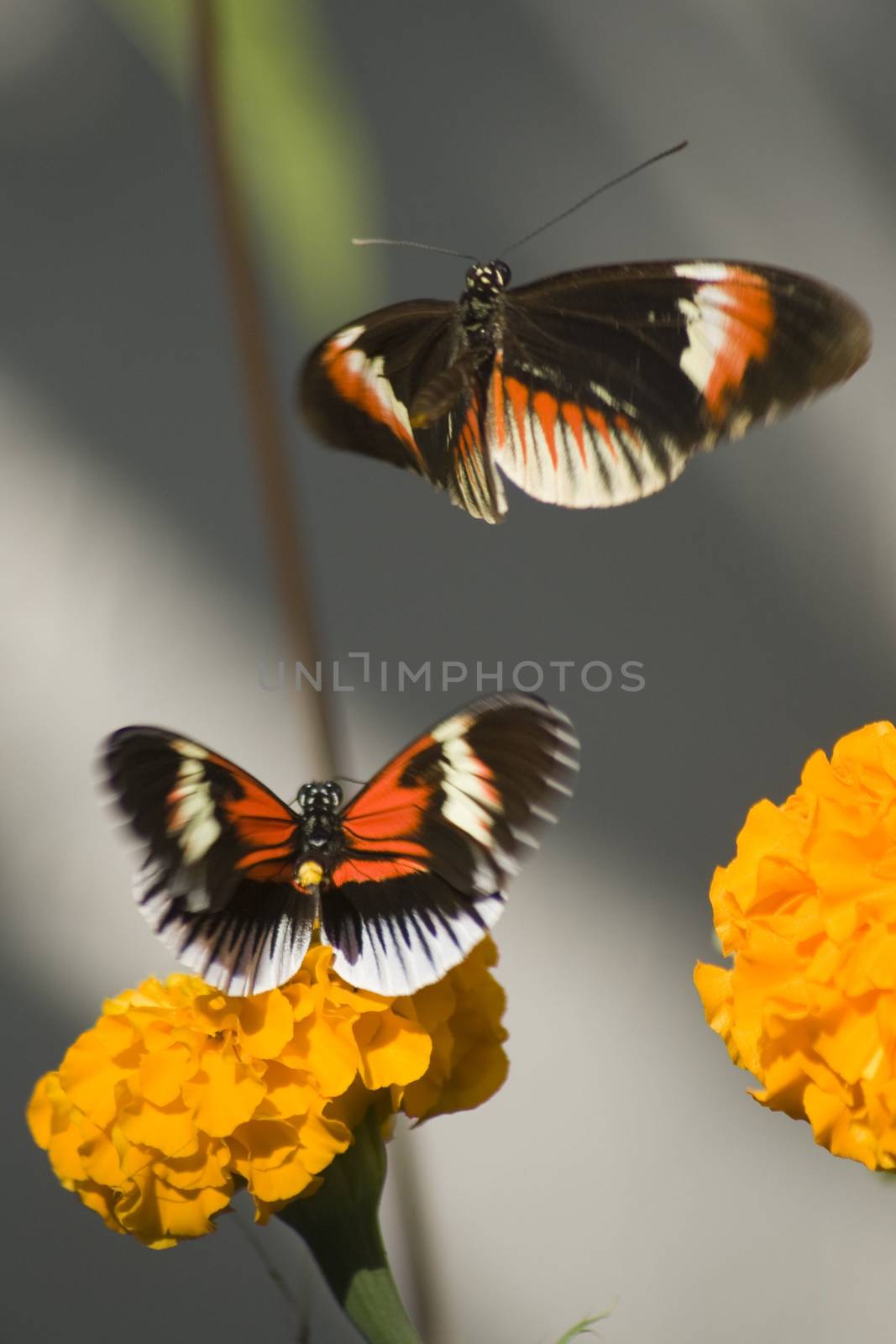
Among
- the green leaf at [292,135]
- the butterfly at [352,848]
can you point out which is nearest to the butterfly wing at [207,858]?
the butterfly at [352,848]

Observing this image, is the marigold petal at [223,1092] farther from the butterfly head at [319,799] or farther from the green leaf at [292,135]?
the green leaf at [292,135]

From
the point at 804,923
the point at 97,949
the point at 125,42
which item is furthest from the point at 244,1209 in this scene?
the point at 125,42

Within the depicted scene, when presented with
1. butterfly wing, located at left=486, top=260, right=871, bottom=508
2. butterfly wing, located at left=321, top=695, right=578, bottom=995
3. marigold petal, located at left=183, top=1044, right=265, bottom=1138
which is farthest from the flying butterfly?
marigold petal, located at left=183, top=1044, right=265, bottom=1138

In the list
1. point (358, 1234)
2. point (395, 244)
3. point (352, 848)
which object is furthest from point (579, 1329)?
point (395, 244)

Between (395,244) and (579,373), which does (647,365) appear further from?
(395,244)

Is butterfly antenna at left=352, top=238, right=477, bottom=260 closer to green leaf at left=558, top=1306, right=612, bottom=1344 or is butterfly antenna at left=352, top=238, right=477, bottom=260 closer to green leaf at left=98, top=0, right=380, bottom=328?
green leaf at left=98, top=0, right=380, bottom=328

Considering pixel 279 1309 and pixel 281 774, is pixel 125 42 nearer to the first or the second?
pixel 281 774

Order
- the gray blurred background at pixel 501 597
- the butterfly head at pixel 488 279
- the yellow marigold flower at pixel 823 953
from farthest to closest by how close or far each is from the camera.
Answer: the gray blurred background at pixel 501 597, the butterfly head at pixel 488 279, the yellow marigold flower at pixel 823 953
